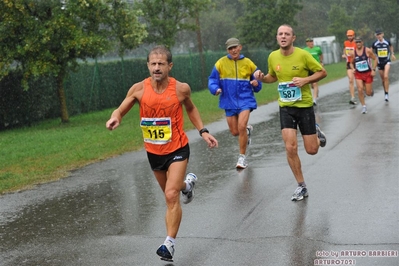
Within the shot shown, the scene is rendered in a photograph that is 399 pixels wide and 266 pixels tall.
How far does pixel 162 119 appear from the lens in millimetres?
6793

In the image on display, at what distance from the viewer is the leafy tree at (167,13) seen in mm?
31188

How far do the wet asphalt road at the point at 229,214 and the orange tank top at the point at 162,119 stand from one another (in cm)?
97

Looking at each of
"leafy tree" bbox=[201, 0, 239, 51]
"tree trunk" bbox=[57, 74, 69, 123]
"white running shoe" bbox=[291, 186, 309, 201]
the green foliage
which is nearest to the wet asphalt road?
"white running shoe" bbox=[291, 186, 309, 201]

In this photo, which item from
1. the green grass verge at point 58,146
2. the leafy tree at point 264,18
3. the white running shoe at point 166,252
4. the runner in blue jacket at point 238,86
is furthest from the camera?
the leafy tree at point 264,18

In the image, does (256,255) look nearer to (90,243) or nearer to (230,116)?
(90,243)

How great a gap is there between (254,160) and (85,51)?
10.7 m

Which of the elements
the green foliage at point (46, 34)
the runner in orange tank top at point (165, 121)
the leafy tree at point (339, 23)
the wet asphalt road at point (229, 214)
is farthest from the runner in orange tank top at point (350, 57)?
the leafy tree at point (339, 23)

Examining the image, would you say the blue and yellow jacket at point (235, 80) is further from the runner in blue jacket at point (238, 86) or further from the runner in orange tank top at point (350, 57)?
the runner in orange tank top at point (350, 57)

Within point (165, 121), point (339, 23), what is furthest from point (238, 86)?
point (339, 23)

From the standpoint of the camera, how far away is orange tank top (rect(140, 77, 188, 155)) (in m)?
6.79

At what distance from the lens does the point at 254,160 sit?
39.7ft

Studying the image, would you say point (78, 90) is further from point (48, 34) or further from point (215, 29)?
point (215, 29)

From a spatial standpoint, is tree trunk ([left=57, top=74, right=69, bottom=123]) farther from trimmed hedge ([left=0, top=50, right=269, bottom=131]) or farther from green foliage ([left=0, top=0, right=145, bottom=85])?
green foliage ([left=0, top=0, right=145, bottom=85])

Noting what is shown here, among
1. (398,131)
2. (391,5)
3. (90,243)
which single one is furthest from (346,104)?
(391,5)
